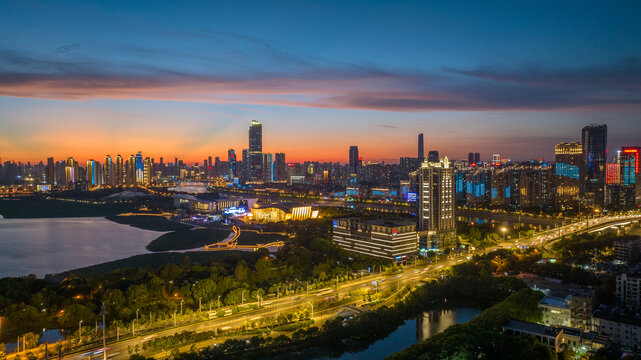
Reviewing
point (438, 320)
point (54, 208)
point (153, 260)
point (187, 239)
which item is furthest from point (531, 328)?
point (54, 208)

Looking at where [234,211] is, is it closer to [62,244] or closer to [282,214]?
[282,214]

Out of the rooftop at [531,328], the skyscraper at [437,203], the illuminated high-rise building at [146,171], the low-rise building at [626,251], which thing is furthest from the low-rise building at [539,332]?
the illuminated high-rise building at [146,171]

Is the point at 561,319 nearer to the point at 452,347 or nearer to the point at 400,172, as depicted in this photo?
the point at 452,347

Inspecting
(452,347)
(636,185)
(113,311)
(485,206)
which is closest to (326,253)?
(113,311)

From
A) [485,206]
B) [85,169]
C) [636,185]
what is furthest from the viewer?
[85,169]

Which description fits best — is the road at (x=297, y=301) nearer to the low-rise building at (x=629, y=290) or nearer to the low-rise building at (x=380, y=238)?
the low-rise building at (x=380, y=238)

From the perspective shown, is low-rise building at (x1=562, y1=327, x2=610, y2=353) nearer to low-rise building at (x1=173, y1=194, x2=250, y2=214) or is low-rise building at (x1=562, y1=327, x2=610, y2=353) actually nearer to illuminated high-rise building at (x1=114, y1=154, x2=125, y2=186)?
low-rise building at (x1=173, y1=194, x2=250, y2=214)

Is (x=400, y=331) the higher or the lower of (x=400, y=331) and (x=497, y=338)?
the lower
